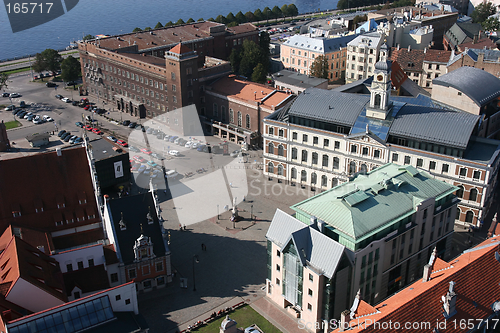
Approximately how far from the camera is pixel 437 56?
146 metres

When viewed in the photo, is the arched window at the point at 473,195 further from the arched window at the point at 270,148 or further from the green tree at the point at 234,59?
the green tree at the point at 234,59

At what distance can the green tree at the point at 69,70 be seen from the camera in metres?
170

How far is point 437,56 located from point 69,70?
121 metres

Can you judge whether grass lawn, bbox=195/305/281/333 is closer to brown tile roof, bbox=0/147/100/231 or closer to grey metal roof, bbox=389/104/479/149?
brown tile roof, bbox=0/147/100/231

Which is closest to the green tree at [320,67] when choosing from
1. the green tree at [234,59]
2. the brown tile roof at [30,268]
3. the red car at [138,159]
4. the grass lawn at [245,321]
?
the green tree at [234,59]

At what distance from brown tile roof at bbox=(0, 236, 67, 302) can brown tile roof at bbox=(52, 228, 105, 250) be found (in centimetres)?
880

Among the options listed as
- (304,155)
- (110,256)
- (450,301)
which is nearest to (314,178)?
(304,155)

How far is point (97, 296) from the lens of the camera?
197 feet

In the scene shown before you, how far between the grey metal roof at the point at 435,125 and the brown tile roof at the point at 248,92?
35300mm

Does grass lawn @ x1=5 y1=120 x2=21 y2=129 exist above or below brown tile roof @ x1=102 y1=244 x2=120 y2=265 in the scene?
below

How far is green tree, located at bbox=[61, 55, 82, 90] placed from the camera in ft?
559

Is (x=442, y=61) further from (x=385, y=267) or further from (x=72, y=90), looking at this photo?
(x=72, y=90)

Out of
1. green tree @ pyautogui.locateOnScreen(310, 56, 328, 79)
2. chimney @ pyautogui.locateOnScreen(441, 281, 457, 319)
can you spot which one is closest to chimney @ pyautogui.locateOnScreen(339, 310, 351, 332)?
chimney @ pyautogui.locateOnScreen(441, 281, 457, 319)
